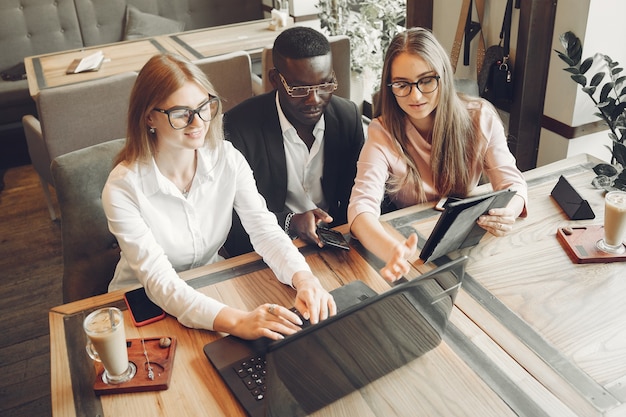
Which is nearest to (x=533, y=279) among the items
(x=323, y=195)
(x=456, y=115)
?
(x=456, y=115)

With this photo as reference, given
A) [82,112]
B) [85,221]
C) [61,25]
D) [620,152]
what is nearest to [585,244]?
[620,152]

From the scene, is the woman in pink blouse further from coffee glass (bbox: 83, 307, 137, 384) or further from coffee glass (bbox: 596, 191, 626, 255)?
coffee glass (bbox: 83, 307, 137, 384)

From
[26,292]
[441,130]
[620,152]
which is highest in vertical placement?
[441,130]

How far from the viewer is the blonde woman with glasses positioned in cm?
130

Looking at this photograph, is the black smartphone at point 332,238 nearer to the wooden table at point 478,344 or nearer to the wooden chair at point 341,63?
the wooden table at point 478,344

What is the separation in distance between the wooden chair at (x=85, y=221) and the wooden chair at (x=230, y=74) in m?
1.13

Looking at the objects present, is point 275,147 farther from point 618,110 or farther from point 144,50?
point 144,50

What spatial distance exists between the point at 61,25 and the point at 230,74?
232cm

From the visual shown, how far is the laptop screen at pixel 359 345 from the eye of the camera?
929 millimetres

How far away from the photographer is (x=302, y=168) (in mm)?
2092

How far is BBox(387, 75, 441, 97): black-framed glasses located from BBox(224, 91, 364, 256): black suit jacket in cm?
38

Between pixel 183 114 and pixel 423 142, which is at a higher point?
pixel 183 114

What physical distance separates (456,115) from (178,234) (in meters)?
0.93

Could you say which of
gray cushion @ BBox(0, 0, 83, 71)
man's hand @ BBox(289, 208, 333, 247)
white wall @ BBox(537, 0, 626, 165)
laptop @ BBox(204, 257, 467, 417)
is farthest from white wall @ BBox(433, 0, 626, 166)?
gray cushion @ BBox(0, 0, 83, 71)
